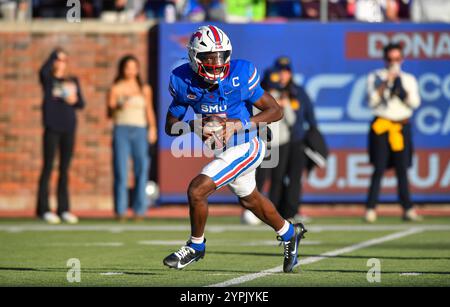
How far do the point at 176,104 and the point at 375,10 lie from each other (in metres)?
10.1

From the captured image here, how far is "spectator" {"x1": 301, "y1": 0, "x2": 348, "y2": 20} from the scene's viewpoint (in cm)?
1906

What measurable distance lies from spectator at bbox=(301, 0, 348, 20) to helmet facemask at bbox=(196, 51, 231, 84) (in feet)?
32.5

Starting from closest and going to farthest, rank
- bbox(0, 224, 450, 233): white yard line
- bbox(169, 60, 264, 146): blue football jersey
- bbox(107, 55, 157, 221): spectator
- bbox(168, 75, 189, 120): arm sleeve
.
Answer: bbox(169, 60, 264, 146): blue football jersey → bbox(168, 75, 189, 120): arm sleeve → bbox(0, 224, 450, 233): white yard line → bbox(107, 55, 157, 221): spectator

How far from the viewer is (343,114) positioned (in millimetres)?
18406

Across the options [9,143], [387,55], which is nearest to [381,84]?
[387,55]

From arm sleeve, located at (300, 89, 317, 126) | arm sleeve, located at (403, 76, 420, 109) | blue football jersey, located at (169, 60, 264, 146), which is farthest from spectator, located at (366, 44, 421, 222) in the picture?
blue football jersey, located at (169, 60, 264, 146)

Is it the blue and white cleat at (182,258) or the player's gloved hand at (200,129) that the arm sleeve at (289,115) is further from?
the blue and white cleat at (182,258)

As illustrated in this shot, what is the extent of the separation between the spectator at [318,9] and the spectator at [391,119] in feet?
11.1

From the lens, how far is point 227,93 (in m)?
9.38

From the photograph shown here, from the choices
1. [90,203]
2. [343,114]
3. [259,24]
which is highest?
[259,24]

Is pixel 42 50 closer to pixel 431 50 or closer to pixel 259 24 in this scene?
pixel 259 24

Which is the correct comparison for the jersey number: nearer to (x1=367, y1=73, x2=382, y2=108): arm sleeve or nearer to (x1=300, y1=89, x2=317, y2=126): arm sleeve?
(x1=300, y1=89, x2=317, y2=126): arm sleeve

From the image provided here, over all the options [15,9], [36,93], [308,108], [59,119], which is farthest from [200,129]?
[15,9]

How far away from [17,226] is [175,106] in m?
6.33
